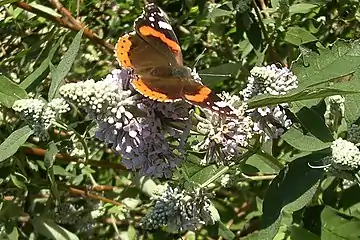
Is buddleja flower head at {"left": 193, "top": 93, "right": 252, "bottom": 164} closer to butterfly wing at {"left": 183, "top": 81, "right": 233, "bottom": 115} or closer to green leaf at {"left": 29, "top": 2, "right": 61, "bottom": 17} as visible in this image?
butterfly wing at {"left": 183, "top": 81, "right": 233, "bottom": 115}

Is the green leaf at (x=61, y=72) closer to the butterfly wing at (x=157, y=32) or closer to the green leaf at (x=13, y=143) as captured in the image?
the green leaf at (x=13, y=143)

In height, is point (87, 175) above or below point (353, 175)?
below

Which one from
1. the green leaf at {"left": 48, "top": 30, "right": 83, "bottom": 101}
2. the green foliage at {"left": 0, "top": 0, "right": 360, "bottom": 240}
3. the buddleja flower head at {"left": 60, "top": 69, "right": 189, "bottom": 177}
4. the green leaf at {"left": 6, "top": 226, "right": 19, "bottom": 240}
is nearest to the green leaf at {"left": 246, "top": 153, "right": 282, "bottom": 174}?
the green foliage at {"left": 0, "top": 0, "right": 360, "bottom": 240}

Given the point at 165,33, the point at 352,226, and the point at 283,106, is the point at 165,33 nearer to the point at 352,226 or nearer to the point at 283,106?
the point at 283,106

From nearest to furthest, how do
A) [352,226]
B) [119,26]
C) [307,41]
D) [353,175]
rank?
[353,175] < [352,226] < [307,41] < [119,26]

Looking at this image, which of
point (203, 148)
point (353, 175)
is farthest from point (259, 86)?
point (353, 175)

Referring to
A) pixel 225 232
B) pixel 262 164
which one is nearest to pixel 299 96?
pixel 262 164

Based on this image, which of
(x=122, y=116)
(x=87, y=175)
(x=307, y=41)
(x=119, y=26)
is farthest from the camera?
(x=119, y=26)
